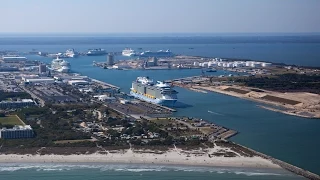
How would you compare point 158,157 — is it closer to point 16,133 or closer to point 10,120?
point 16,133

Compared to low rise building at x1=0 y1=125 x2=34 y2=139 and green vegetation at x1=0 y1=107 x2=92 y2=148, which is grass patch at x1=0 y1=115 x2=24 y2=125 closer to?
green vegetation at x1=0 y1=107 x2=92 y2=148

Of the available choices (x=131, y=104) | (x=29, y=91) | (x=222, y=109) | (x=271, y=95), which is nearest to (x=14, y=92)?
(x=29, y=91)

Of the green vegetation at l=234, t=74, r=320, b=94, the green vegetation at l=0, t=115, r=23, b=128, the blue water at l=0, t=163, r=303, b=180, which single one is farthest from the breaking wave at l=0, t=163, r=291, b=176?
the green vegetation at l=234, t=74, r=320, b=94

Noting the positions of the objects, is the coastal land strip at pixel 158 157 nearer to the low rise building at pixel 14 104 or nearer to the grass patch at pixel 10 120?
the grass patch at pixel 10 120

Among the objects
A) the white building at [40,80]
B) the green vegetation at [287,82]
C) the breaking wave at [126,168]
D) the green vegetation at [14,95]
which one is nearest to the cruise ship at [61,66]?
the white building at [40,80]

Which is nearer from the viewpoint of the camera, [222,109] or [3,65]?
[222,109]

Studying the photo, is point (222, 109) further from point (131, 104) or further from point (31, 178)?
point (31, 178)

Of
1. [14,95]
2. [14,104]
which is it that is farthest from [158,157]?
[14,95]
